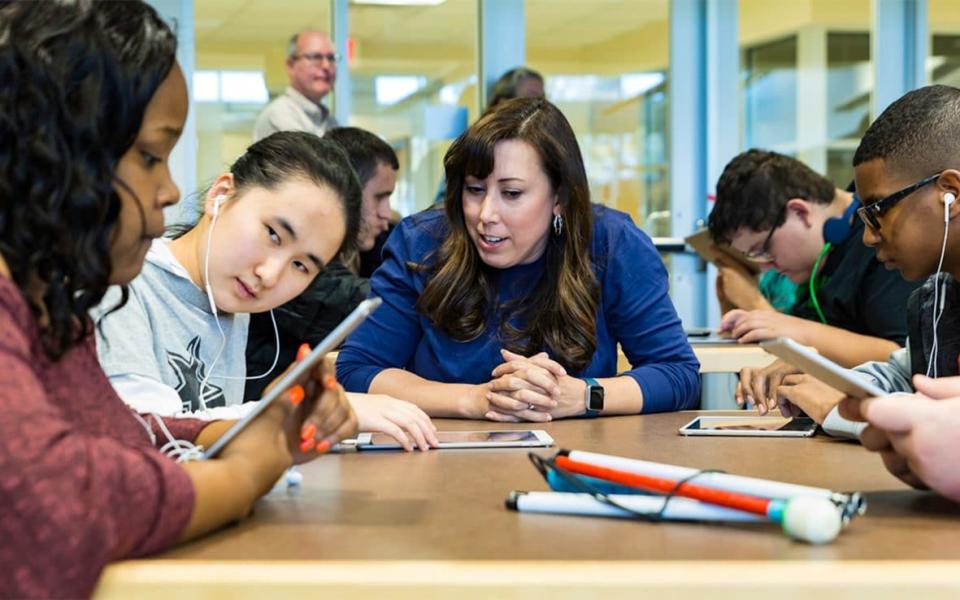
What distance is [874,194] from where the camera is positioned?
71.7 inches

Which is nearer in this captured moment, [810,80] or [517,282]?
[517,282]

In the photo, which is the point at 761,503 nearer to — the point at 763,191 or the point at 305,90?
the point at 763,191

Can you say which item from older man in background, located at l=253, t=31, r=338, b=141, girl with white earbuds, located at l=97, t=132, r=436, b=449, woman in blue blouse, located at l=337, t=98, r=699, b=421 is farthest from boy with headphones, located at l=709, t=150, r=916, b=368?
older man in background, located at l=253, t=31, r=338, b=141

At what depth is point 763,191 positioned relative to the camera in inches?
144

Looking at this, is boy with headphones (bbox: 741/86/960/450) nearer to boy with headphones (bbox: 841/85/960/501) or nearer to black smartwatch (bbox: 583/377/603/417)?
boy with headphones (bbox: 841/85/960/501)

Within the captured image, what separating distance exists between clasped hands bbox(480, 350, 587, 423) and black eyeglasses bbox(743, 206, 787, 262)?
74.0 inches

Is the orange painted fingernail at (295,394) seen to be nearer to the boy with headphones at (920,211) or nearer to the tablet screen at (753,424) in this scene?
the tablet screen at (753,424)

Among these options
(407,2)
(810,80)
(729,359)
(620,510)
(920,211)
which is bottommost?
(729,359)

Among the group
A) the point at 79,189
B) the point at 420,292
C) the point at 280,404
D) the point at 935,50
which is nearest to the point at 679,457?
the point at 280,404

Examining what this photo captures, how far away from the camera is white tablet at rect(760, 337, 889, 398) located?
3.25 feet

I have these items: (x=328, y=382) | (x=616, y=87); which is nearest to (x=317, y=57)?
(x=616, y=87)

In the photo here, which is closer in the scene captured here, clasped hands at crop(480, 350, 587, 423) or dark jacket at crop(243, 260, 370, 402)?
clasped hands at crop(480, 350, 587, 423)

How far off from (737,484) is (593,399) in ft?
3.29

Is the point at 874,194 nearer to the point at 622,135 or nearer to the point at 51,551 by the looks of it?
the point at 51,551
